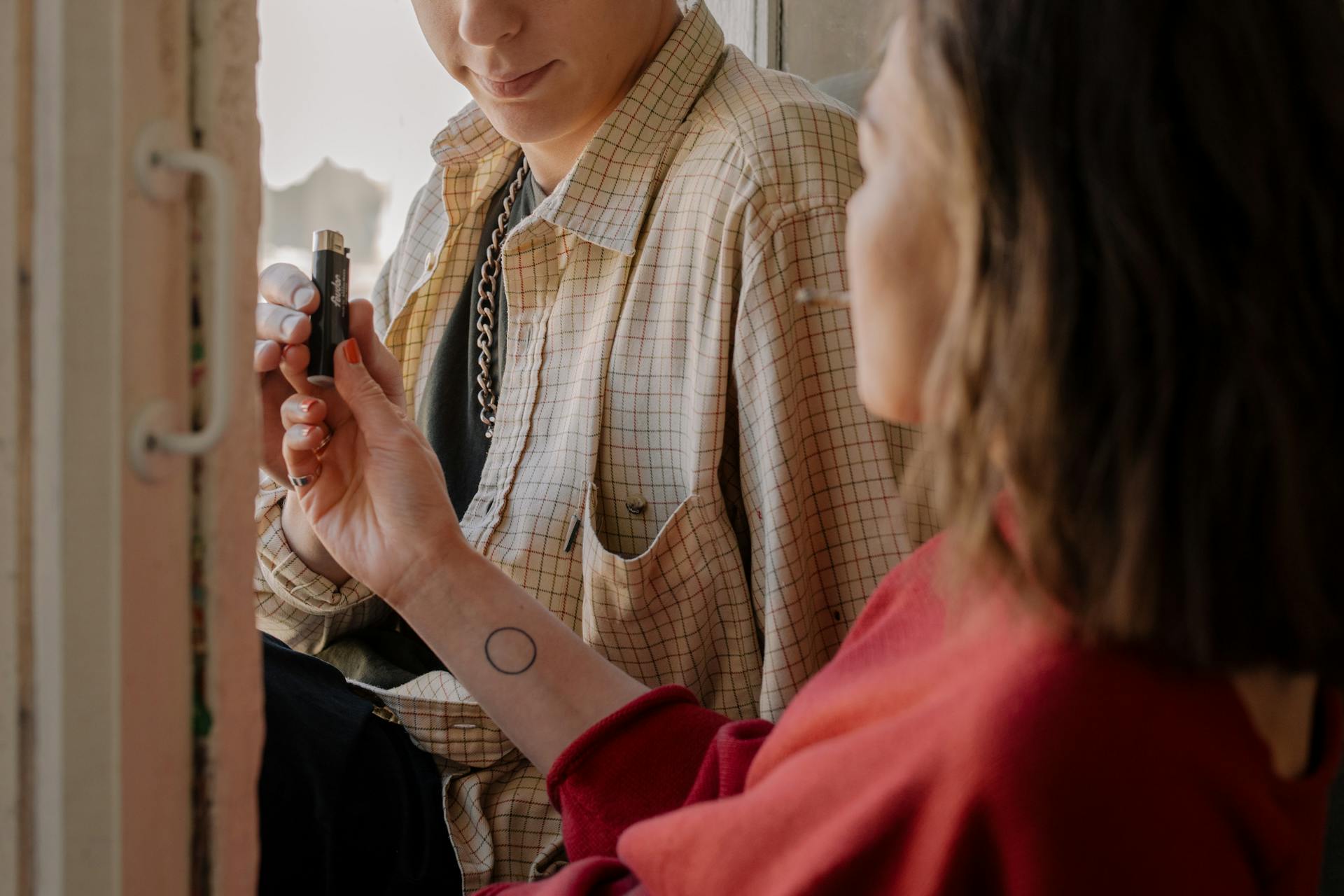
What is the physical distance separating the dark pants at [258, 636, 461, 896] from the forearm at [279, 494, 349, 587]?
18cm

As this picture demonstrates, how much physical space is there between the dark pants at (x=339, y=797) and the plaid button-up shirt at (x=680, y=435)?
0.03 metres

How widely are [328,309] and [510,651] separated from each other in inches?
14.9

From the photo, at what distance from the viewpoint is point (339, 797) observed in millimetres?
1084

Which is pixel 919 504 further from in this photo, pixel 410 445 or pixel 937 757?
pixel 937 757

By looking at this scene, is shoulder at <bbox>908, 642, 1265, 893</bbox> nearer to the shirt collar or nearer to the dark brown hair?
the dark brown hair

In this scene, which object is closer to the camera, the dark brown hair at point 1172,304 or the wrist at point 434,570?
the dark brown hair at point 1172,304

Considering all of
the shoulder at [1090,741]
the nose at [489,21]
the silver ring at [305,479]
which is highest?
the nose at [489,21]

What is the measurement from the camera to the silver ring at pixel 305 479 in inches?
45.4

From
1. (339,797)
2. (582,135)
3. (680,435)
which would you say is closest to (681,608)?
(680,435)

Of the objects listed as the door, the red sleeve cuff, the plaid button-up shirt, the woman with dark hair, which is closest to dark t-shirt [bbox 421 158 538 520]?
the plaid button-up shirt

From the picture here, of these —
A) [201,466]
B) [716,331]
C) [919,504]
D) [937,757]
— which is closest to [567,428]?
[716,331]

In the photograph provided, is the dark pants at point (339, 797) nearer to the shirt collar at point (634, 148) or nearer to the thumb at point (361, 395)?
the thumb at point (361, 395)

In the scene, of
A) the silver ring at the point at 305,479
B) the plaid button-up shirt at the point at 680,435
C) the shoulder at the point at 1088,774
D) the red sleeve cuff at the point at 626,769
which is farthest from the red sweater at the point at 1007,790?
the silver ring at the point at 305,479

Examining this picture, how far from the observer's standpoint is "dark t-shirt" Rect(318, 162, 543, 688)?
1.40 m
